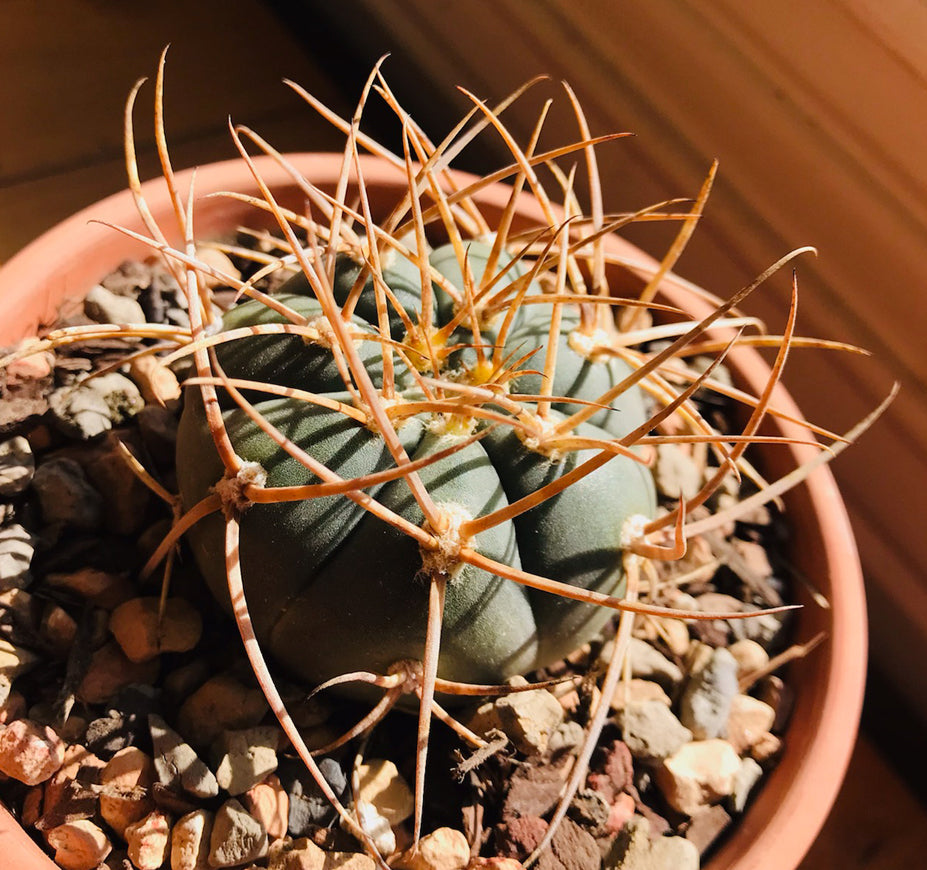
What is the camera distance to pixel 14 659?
621mm

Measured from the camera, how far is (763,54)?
0.96 metres

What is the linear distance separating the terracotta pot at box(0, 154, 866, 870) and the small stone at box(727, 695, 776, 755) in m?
0.02

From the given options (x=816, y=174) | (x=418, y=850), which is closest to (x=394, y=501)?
(x=418, y=850)

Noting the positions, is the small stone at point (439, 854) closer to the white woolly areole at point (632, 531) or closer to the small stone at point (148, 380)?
the white woolly areole at point (632, 531)

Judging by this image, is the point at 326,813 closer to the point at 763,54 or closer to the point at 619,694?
the point at 619,694

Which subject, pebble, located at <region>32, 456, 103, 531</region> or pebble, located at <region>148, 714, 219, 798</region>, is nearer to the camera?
pebble, located at <region>148, 714, 219, 798</region>

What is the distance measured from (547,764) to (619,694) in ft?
0.32

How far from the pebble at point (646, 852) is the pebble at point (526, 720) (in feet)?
0.27

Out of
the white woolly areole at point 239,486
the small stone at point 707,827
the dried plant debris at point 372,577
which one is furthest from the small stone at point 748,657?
the white woolly areole at point 239,486

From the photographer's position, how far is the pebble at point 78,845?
0.56 meters

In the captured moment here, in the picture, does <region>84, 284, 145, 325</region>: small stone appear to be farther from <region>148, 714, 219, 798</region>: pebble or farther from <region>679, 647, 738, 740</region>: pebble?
<region>679, 647, 738, 740</region>: pebble

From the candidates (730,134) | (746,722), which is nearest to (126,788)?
(746,722)

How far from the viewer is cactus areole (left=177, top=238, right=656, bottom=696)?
517 millimetres

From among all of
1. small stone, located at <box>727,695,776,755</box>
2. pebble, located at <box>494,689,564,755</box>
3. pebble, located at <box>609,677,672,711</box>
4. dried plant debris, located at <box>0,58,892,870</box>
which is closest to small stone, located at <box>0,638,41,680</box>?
dried plant debris, located at <box>0,58,892,870</box>
